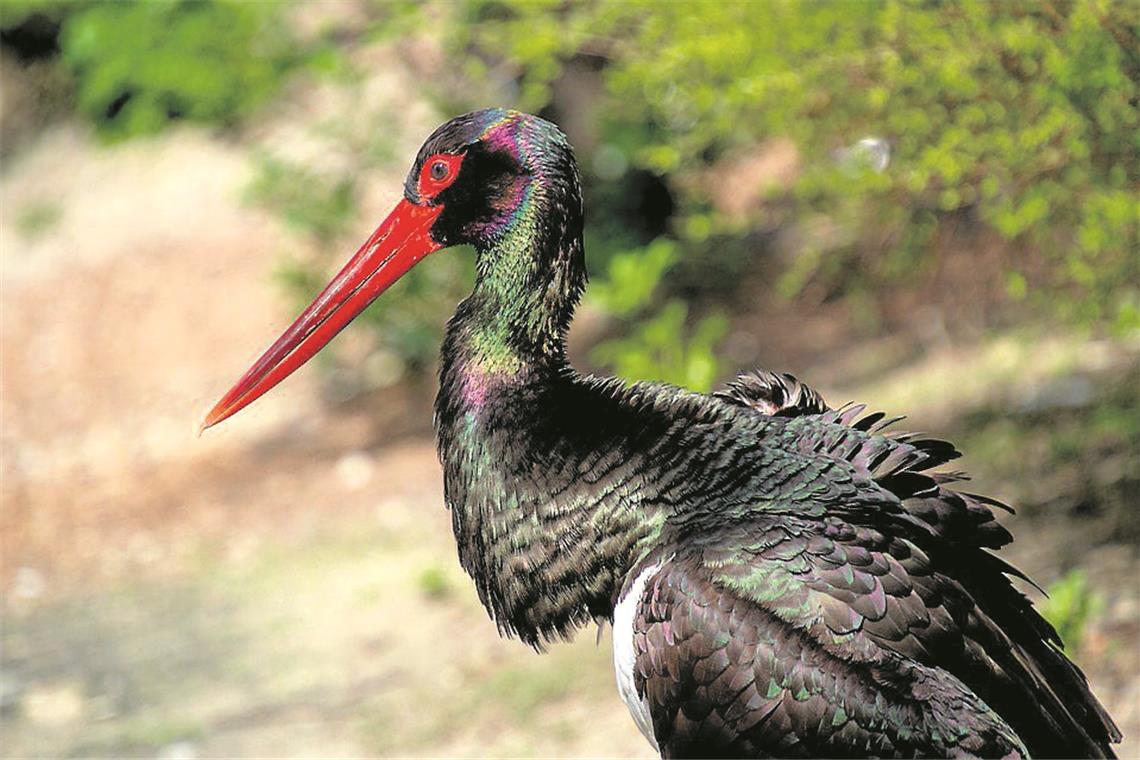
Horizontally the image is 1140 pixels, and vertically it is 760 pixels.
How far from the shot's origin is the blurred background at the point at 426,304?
16.6 ft

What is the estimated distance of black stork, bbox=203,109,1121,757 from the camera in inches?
112

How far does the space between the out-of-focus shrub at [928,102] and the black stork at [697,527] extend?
1.65 m

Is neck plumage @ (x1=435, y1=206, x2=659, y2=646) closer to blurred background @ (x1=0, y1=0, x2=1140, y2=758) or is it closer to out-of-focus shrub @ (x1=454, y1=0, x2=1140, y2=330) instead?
blurred background @ (x1=0, y1=0, x2=1140, y2=758)

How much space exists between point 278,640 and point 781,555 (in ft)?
11.9

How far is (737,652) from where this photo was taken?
2.85m

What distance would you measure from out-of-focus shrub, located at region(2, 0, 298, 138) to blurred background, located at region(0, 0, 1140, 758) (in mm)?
31

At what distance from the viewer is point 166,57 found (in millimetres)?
9688

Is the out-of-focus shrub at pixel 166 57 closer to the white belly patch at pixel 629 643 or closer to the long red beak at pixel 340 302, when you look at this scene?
the long red beak at pixel 340 302

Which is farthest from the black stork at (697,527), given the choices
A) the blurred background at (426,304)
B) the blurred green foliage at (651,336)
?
the blurred green foliage at (651,336)

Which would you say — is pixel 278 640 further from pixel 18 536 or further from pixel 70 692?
pixel 18 536

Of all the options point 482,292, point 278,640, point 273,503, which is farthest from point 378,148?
point 482,292

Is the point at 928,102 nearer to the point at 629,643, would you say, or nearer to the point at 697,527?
the point at 697,527

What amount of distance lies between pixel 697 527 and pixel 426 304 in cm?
582

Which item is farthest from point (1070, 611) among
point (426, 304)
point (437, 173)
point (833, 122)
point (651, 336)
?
point (426, 304)
